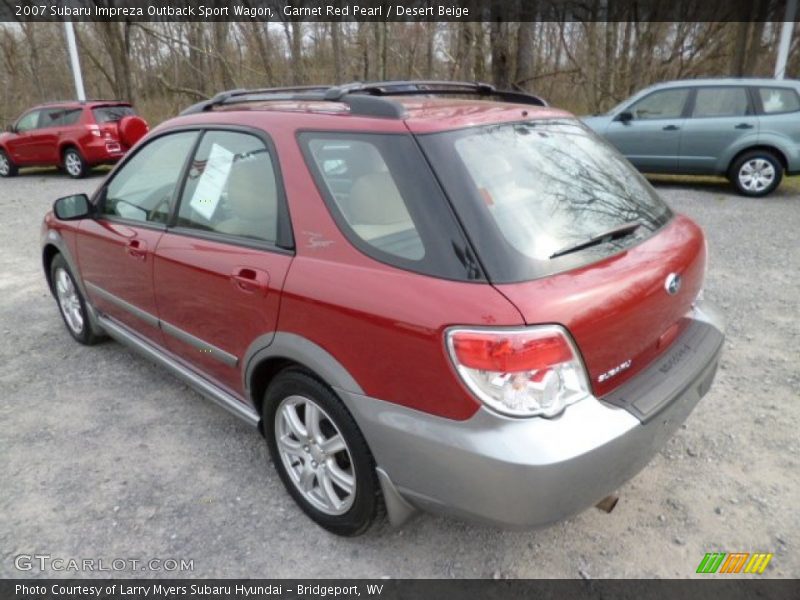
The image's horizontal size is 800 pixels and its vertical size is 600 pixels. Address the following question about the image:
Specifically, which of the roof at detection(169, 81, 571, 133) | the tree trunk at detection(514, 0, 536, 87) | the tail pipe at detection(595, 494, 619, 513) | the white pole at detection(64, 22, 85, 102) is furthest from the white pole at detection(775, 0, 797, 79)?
the white pole at detection(64, 22, 85, 102)

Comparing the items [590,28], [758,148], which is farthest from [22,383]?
[590,28]

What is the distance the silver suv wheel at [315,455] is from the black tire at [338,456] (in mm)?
14

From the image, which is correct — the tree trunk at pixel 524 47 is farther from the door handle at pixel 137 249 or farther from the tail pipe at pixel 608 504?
the tail pipe at pixel 608 504

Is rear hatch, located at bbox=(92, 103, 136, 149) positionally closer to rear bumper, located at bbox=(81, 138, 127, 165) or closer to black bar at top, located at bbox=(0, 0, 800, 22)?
rear bumper, located at bbox=(81, 138, 127, 165)

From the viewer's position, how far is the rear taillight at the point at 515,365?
1708mm

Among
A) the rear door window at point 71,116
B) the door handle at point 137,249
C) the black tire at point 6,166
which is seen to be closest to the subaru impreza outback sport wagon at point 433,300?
the door handle at point 137,249

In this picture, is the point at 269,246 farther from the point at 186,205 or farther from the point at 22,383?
the point at 22,383

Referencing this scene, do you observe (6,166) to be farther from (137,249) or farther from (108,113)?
(137,249)

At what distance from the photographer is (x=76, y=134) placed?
40.4 feet

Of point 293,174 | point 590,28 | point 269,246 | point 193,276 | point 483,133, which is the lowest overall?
point 193,276

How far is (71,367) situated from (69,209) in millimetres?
1136

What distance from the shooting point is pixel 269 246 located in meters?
2.35

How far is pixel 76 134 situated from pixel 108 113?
32.1 inches
